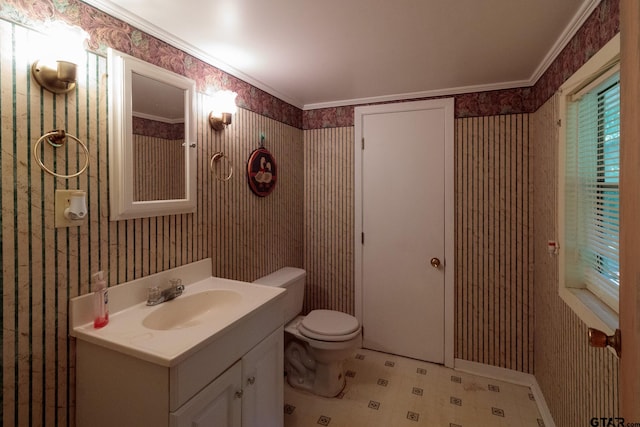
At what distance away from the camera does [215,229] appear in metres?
1.97

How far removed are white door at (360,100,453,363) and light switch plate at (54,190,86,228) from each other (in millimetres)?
2037

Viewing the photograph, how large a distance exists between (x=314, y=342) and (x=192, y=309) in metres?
0.88

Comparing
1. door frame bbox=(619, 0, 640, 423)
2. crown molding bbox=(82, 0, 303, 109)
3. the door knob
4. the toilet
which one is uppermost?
crown molding bbox=(82, 0, 303, 109)

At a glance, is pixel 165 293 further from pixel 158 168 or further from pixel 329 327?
pixel 329 327

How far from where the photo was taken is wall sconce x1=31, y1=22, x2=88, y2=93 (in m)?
1.14

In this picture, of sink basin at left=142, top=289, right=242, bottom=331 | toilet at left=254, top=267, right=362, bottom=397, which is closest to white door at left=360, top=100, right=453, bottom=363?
toilet at left=254, top=267, right=362, bottom=397

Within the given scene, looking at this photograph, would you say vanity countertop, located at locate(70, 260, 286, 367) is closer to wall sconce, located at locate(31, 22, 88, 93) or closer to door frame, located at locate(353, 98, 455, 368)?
wall sconce, located at locate(31, 22, 88, 93)

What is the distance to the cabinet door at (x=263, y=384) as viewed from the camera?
1.42 m

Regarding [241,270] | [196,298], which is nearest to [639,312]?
[196,298]

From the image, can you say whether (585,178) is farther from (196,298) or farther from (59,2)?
(59,2)

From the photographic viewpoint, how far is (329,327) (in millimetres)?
2203

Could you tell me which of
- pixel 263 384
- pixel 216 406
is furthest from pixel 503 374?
pixel 216 406

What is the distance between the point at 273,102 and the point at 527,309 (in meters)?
2.47

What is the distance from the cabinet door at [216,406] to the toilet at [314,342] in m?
0.72
